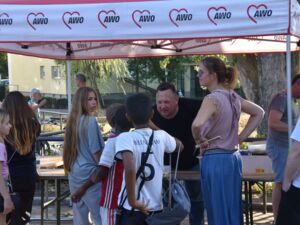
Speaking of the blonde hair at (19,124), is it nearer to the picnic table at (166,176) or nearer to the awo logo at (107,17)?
the picnic table at (166,176)

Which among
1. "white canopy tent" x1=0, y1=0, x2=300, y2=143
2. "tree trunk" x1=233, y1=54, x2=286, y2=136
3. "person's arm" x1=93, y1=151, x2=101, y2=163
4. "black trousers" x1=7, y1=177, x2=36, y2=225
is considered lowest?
"black trousers" x1=7, y1=177, x2=36, y2=225

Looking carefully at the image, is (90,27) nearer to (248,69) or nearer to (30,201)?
(30,201)

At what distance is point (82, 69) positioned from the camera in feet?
75.3

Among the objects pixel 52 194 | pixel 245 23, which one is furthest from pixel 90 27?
pixel 52 194

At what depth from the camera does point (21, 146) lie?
560 cm

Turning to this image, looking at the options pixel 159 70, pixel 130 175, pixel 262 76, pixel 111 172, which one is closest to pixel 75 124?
pixel 111 172

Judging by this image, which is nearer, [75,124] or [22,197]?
[75,124]

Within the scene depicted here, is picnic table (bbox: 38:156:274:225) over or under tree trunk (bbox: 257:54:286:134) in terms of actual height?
under

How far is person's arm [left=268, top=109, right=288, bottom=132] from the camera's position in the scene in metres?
5.73

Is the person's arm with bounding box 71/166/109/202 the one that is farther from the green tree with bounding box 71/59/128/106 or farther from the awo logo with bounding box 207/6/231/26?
the green tree with bounding box 71/59/128/106

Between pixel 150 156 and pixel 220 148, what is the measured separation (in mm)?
849

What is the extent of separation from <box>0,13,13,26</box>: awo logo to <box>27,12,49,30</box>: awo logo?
7.0 inches

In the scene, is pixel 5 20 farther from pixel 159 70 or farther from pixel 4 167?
pixel 159 70

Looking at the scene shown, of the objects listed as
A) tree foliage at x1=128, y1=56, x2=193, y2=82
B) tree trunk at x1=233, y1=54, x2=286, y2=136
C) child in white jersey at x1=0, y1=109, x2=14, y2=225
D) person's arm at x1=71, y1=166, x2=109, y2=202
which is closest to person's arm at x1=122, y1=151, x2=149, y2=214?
person's arm at x1=71, y1=166, x2=109, y2=202
